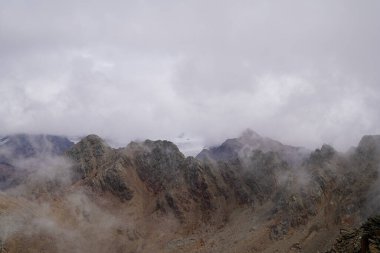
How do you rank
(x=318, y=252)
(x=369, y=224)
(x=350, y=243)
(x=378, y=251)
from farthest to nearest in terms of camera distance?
1. (x=318, y=252)
2. (x=350, y=243)
3. (x=369, y=224)
4. (x=378, y=251)

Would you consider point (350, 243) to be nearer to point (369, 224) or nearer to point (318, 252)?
point (369, 224)

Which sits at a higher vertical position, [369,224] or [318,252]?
[369,224]

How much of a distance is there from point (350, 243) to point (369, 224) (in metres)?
19.3

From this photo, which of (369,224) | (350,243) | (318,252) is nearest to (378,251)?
(369,224)

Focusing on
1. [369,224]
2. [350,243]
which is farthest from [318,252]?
[369,224]

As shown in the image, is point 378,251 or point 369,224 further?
point 369,224

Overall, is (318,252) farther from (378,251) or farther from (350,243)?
(378,251)

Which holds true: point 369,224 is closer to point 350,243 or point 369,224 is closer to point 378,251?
point 378,251

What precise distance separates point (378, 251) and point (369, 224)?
918 centimetres

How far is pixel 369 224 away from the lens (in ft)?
326

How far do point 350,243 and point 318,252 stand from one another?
86.4 meters

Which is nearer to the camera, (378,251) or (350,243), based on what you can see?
(378,251)

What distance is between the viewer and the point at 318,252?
200 m

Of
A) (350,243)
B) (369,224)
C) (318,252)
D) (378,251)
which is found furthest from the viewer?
(318,252)
